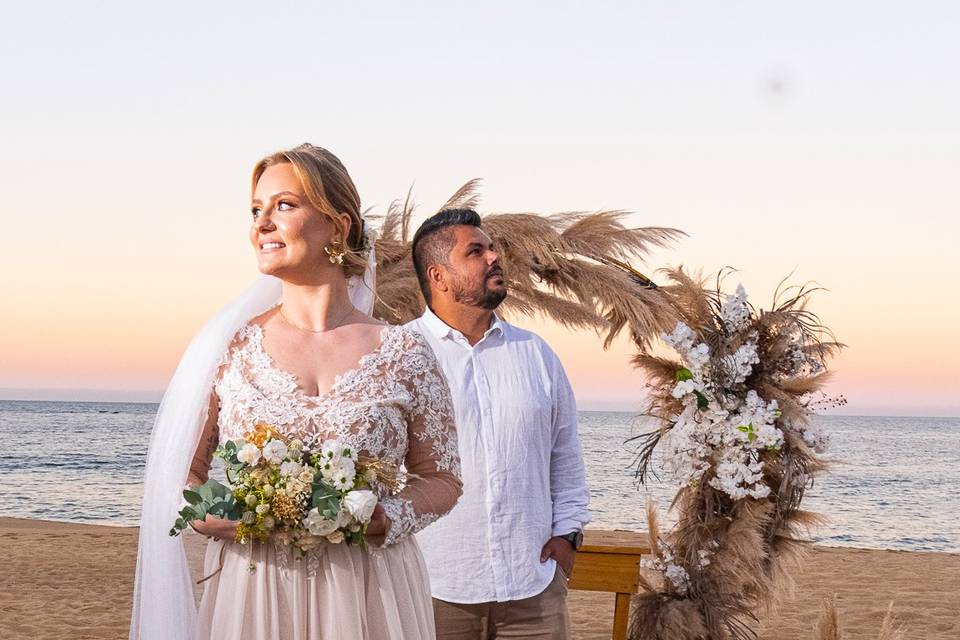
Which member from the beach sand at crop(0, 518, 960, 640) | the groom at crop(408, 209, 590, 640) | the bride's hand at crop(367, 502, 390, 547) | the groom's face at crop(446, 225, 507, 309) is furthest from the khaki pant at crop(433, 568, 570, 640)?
the beach sand at crop(0, 518, 960, 640)

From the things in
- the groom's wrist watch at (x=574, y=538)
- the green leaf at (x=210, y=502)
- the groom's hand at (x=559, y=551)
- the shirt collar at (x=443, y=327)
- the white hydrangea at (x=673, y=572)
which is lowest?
the white hydrangea at (x=673, y=572)

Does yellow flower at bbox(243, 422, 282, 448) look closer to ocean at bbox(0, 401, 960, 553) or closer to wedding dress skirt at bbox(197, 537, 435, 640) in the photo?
wedding dress skirt at bbox(197, 537, 435, 640)

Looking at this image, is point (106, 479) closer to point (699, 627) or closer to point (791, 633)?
point (791, 633)

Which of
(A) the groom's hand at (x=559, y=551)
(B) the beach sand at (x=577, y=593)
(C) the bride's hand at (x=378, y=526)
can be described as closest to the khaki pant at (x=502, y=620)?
(A) the groom's hand at (x=559, y=551)

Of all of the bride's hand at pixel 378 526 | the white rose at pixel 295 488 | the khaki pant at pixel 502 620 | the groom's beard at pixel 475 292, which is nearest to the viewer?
the white rose at pixel 295 488

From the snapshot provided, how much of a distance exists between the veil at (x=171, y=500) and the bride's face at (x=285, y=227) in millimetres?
269

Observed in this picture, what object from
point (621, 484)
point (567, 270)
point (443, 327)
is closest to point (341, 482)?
point (443, 327)

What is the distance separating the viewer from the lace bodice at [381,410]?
256 cm

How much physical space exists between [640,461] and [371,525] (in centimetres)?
356

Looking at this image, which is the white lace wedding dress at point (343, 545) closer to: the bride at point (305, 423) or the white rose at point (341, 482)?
the bride at point (305, 423)

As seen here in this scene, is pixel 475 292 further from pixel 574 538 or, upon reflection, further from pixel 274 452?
pixel 274 452

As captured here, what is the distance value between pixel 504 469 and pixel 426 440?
42.0 inches

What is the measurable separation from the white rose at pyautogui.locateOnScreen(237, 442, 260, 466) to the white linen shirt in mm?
1395

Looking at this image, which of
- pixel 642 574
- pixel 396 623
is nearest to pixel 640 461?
pixel 642 574
